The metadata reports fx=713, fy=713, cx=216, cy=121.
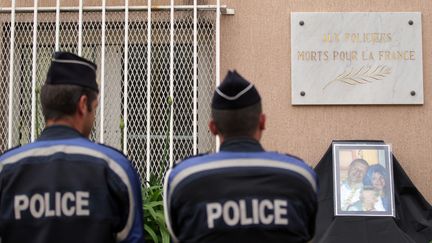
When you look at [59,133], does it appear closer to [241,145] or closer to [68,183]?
[68,183]

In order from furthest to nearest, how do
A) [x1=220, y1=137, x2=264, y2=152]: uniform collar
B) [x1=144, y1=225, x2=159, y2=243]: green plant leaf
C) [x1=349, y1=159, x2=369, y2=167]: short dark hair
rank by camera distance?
[x1=349, y1=159, x2=369, y2=167]: short dark hair → [x1=144, y1=225, x2=159, y2=243]: green plant leaf → [x1=220, y1=137, x2=264, y2=152]: uniform collar

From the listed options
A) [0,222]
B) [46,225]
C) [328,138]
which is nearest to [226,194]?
[46,225]

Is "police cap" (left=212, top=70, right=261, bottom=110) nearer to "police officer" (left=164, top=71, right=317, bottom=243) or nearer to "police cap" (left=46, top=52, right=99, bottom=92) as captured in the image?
"police officer" (left=164, top=71, right=317, bottom=243)

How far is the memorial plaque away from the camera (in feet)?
17.9

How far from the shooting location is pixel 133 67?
5.60 metres

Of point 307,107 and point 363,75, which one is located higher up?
point 363,75

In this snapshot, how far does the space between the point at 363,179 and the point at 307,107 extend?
713mm

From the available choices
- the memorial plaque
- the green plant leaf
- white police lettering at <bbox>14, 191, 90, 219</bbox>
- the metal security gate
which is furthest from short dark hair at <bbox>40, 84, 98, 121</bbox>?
A: the memorial plaque

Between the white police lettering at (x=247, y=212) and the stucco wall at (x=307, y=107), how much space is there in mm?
2967

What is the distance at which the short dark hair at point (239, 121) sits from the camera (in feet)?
8.66

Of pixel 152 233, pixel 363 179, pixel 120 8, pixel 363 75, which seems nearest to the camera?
pixel 152 233

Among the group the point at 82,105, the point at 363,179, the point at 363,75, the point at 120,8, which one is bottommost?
the point at 363,179

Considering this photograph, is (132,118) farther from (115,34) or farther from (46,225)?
(46,225)

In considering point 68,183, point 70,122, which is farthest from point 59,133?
point 68,183
